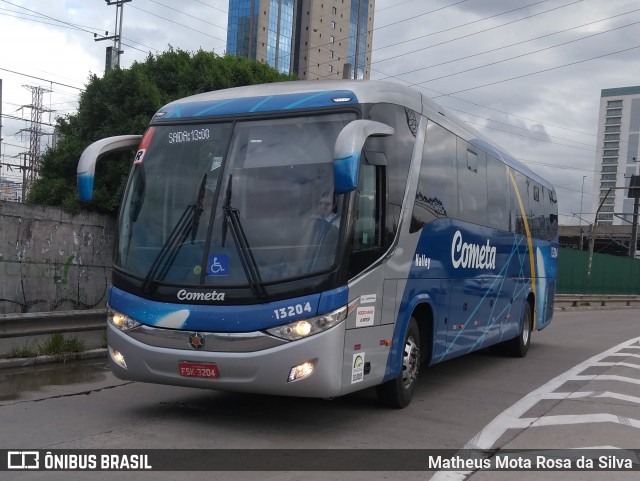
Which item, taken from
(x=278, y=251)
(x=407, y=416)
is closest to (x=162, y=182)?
(x=278, y=251)

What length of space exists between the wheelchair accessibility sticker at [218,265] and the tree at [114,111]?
1077 cm

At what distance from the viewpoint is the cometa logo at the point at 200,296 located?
6609 mm

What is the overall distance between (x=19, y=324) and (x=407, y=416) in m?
5.55


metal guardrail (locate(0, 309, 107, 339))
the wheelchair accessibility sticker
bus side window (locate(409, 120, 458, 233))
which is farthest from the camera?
metal guardrail (locate(0, 309, 107, 339))

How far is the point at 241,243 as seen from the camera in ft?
22.0

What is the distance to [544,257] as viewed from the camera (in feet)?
49.1

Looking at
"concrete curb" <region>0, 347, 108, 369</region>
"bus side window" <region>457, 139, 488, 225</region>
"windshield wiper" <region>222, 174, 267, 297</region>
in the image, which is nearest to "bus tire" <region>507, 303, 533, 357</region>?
"bus side window" <region>457, 139, 488, 225</region>

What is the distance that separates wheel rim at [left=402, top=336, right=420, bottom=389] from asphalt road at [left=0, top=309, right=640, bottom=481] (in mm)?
346

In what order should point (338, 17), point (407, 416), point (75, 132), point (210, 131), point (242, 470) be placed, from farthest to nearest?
point (338, 17) < point (75, 132) < point (407, 416) < point (210, 131) < point (242, 470)

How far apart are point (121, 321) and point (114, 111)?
12.3 meters

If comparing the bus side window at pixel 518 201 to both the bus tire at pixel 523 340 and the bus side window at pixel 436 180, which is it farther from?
the bus side window at pixel 436 180

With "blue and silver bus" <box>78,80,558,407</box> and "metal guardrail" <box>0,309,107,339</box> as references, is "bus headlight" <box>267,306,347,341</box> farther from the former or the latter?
"metal guardrail" <box>0,309,107,339</box>

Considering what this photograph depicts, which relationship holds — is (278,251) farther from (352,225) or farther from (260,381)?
(260,381)

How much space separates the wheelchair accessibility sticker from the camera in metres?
6.68
